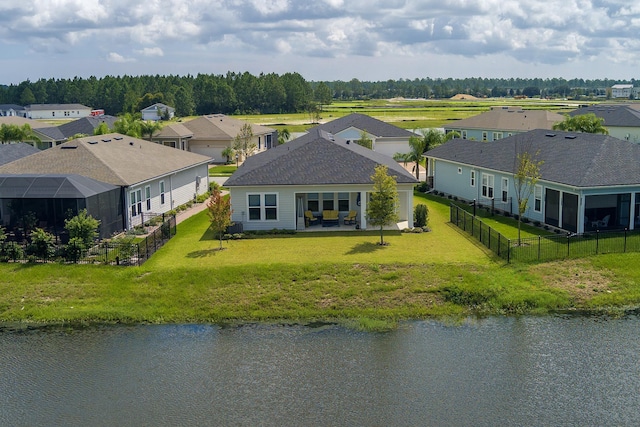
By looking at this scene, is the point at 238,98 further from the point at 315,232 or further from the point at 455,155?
the point at 315,232

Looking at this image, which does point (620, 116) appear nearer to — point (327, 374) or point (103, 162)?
point (103, 162)

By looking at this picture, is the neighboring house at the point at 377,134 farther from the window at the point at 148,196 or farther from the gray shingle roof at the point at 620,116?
the window at the point at 148,196

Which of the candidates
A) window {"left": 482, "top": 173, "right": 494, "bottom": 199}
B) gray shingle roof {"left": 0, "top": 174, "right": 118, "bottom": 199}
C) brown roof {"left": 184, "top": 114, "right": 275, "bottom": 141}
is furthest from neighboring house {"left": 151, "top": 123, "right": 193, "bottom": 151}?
window {"left": 482, "top": 173, "right": 494, "bottom": 199}

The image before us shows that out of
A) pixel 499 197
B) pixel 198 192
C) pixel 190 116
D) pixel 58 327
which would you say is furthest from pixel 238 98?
pixel 58 327

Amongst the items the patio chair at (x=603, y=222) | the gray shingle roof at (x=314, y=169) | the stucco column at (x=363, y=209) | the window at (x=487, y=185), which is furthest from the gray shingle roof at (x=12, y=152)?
the patio chair at (x=603, y=222)

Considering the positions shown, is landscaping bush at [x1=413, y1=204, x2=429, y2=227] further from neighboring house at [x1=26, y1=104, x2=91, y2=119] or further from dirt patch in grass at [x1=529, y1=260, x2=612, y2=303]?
neighboring house at [x1=26, y1=104, x2=91, y2=119]

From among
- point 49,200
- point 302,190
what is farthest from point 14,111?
point 302,190
